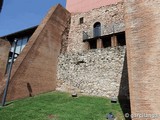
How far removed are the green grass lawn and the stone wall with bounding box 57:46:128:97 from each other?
1.84m

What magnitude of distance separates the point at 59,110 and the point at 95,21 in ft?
37.1

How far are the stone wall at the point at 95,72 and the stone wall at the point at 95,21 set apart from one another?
3341mm

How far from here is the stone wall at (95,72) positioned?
11.5 metres

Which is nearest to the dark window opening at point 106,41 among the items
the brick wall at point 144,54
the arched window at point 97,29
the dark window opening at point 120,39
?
the arched window at point 97,29

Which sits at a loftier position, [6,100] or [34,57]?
[34,57]

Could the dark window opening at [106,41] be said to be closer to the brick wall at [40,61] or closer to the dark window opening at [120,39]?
the dark window opening at [120,39]

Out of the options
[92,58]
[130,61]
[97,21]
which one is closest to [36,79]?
[92,58]

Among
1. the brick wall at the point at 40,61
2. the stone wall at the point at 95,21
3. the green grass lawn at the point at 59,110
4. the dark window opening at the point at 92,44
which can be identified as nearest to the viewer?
the green grass lawn at the point at 59,110

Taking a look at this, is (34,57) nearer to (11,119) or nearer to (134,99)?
(11,119)

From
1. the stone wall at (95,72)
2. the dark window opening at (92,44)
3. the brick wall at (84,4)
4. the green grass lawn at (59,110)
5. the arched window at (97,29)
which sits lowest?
the green grass lawn at (59,110)

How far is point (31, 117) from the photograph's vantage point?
24.1 ft

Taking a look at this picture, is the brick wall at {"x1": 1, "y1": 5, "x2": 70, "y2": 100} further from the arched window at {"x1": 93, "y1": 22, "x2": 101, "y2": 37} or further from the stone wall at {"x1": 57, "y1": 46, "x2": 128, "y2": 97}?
the arched window at {"x1": 93, "y1": 22, "x2": 101, "y2": 37}

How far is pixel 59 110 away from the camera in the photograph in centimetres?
833

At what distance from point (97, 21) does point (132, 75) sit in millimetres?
11316
